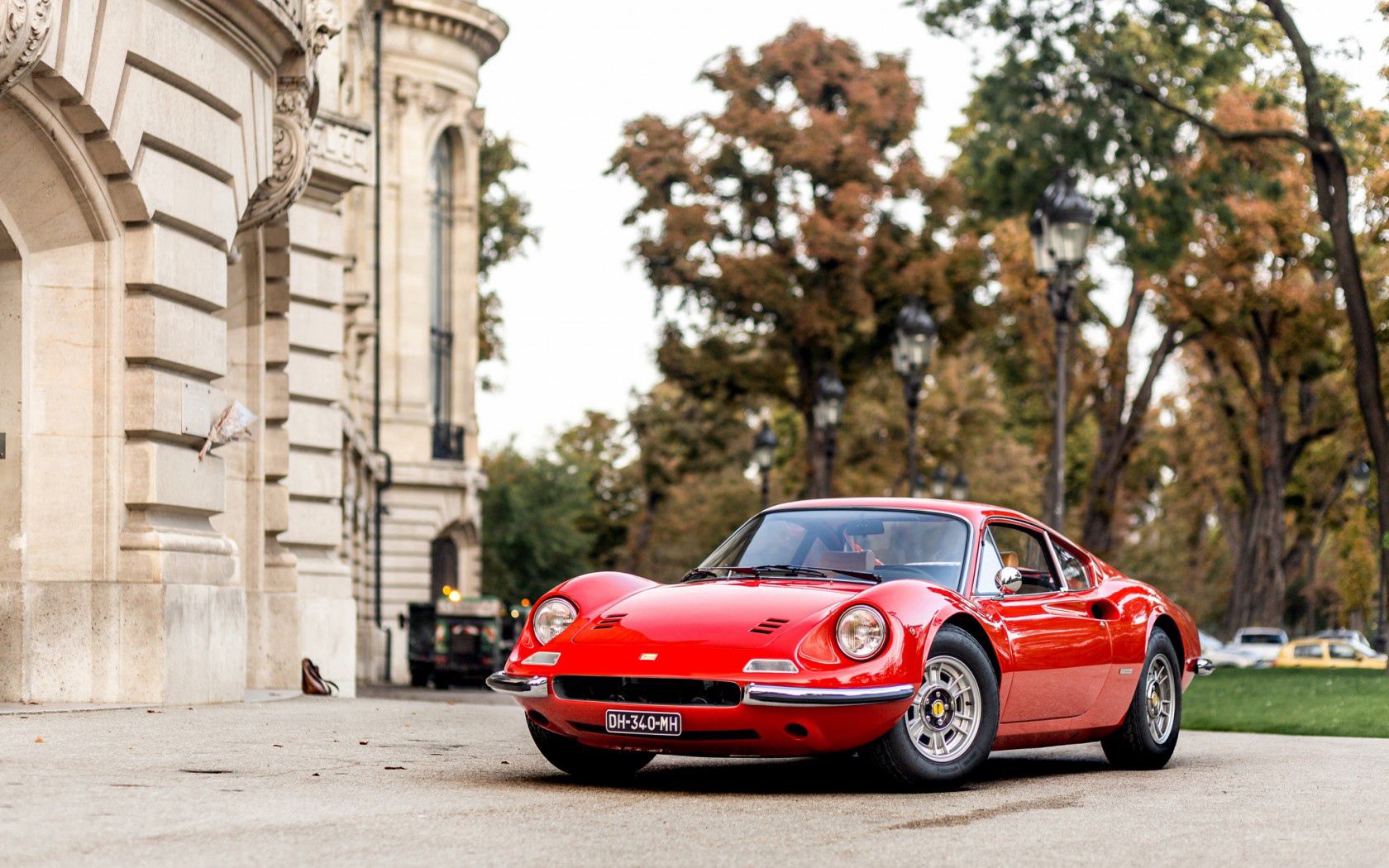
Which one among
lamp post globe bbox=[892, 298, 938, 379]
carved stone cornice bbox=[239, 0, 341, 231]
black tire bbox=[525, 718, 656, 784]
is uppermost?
carved stone cornice bbox=[239, 0, 341, 231]

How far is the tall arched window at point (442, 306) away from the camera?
5075 cm

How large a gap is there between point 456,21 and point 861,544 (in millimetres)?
41247

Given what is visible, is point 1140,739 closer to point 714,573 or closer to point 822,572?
point 822,572

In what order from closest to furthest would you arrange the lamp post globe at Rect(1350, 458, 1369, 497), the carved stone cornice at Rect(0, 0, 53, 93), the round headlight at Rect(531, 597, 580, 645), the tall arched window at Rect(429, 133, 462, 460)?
the round headlight at Rect(531, 597, 580, 645)
the carved stone cornice at Rect(0, 0, 53, 93)
the lamp post globe at Rect(1350, 458, 1369, 497)
the tall arched window at Rect(429, 133, 462, 460)

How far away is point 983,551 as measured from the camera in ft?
33.2

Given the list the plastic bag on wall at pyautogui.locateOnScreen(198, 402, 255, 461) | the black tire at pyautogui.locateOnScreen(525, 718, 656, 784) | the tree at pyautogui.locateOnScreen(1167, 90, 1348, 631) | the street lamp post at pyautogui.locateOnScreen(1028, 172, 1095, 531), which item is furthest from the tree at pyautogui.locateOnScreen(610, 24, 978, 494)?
the black tire at pyautogui.locateOnScreen(525, 718, 656, 784)

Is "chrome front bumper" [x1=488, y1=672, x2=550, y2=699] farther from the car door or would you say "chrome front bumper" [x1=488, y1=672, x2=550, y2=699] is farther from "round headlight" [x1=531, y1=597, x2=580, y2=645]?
the car door

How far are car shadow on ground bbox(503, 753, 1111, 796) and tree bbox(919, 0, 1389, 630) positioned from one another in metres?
14.5

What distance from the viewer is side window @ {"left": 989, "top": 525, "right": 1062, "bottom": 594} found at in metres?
10.4

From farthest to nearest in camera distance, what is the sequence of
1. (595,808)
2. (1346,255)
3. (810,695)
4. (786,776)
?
(1346,255)
(786,776)
(810,695)
(595,808)

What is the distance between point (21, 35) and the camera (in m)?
12.8

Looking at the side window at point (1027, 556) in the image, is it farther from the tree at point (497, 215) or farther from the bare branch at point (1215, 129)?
the tree at point (497, 215)

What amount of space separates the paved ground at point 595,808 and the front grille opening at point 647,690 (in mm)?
399

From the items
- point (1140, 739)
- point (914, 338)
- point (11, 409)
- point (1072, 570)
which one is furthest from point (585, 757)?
point (914, 338)
